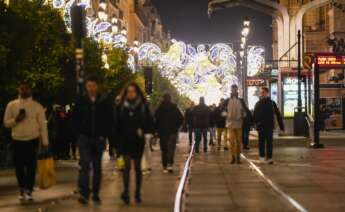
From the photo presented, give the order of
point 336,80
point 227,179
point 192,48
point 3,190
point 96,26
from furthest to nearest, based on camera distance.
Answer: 1. point 192,48
2. point 336,80
3. point 96,26
4. point 227,179
5. point 3,190

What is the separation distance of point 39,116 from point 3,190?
9.33 feet

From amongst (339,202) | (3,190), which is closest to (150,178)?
(3,190)

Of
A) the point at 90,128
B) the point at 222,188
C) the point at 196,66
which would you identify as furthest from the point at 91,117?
the point at 196,66

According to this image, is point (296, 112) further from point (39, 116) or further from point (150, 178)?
point (39, 116)

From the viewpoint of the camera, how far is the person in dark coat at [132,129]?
13914 mm

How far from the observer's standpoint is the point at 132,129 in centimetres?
1392

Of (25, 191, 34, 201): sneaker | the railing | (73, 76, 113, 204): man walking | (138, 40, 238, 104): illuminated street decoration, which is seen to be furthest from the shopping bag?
(138, 40, 238, 104): illuminated street decoration

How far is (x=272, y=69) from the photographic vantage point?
50.5m

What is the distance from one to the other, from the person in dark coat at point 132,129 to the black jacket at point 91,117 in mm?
234

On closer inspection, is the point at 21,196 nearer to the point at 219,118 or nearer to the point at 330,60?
the point at 219,118

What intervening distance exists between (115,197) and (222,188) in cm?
238

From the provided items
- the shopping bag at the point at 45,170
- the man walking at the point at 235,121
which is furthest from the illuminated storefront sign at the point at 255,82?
the shopping bag at the point at 45,170

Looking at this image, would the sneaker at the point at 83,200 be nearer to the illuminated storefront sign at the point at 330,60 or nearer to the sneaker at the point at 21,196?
the sneaker at the point at 21,196

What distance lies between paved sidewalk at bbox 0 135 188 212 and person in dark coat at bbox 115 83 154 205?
44cm
